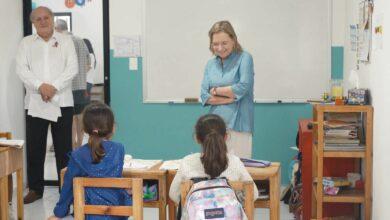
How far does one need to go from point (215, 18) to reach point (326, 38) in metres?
1.08

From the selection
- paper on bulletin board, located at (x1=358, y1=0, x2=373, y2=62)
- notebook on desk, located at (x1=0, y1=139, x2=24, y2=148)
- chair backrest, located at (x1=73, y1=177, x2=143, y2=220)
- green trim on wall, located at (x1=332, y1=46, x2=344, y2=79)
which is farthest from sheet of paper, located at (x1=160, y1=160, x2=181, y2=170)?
green trim on wall, located at (x1=332, y1=46, x2=344, y2=79)

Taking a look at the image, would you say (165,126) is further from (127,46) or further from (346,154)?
(346,154)

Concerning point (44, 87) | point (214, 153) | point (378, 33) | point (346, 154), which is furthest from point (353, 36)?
point (44, 87)

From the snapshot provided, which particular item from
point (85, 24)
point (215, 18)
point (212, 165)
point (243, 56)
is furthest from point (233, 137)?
point (85, 24)

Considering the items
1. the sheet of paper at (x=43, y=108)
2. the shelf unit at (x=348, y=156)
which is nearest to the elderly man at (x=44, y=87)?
the sheet of paper at (x=43, y=108)

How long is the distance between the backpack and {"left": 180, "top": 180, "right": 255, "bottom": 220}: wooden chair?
26 mm

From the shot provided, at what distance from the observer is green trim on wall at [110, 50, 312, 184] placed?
534 centimetres

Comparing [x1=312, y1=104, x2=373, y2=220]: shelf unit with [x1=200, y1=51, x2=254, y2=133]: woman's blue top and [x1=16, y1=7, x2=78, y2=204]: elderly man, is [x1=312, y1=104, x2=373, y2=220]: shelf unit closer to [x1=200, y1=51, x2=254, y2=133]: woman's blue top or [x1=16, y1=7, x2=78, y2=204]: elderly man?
[x1=200, y1=51, x2=254, y2=133]: woman's blue top

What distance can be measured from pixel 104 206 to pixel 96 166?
263 mm

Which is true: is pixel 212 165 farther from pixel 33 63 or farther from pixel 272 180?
pixel 33 63

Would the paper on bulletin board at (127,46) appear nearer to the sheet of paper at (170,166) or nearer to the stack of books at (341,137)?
the stack of books at (341,137)

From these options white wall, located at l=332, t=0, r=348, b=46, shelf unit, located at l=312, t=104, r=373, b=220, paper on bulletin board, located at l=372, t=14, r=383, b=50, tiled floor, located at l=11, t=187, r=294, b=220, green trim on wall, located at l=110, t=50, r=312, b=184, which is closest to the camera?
paper on bulletin board, located at l=372, t=14, r=383, b=50

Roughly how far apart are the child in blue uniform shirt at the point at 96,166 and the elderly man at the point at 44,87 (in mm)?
2043

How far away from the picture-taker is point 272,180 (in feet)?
9.43
